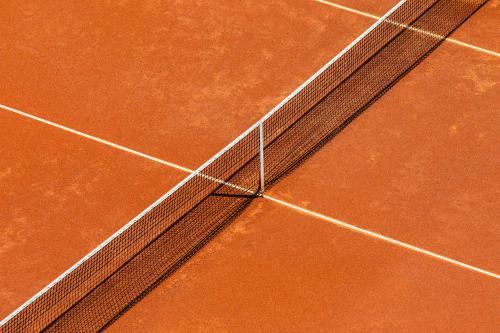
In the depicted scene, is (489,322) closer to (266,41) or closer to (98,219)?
(98,219)

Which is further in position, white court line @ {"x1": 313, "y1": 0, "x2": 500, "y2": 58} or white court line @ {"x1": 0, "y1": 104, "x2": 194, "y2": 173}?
white court line @ {"x1": 313, "y1": 0, "x2": 500, "y2": 58}

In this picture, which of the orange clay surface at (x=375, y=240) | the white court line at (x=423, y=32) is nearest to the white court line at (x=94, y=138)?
the orange clay surface at (x=375, y=240)

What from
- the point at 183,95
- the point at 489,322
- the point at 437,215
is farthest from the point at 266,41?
the point at 489,322

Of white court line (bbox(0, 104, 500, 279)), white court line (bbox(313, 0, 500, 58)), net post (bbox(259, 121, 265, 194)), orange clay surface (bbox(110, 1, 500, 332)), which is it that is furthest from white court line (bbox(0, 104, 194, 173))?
white court line (bbox(313, 0, 500, 58))

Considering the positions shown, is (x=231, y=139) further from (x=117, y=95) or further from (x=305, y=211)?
(x=117, y=95)

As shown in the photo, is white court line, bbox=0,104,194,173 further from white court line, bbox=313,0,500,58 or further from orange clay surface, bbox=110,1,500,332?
white court line, bbox=313,0,500,58

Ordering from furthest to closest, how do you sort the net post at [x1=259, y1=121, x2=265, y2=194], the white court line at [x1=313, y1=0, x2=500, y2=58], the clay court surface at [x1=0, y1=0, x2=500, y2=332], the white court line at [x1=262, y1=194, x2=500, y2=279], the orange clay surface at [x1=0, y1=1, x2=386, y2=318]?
1. the white court line at [x1=313, y1=0, x2=500, y2=58]
2. the net post at [x1=259, y1=121, x2=265, y2=194]
3. the orange clay surface at [x1=0, y1=1, x2=386, y2=318]
4. the white court line at [x1=262, y1=194, x2=500, y2=279]
5. the clay court surface at [x1=0, y1=0, x2=500, y2=332]

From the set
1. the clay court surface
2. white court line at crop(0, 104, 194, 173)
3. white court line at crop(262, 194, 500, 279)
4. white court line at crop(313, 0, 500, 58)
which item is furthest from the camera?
white court line at crop(313, 0, 500, 58)

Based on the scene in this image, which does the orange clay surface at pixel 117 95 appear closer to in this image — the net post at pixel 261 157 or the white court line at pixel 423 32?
the white court line at pixel 423 32
